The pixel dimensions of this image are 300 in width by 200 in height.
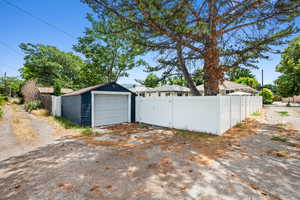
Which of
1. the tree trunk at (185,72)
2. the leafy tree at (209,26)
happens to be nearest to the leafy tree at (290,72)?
the leafy tree at (209,26)

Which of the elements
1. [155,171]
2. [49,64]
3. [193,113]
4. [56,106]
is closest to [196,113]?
[193,113]

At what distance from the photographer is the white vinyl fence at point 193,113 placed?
5.34m

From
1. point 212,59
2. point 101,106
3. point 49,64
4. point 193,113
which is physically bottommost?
point 193,113

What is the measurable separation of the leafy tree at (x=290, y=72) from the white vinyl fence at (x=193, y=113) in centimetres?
1662

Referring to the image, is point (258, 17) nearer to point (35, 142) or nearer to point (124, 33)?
point (124, 33)

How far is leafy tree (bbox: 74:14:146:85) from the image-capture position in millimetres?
13823

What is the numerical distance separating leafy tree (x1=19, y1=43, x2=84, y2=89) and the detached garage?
17.0 meters

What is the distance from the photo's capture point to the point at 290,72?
58.6ft

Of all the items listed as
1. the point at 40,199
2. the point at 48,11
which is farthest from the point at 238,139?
the point at 48,11

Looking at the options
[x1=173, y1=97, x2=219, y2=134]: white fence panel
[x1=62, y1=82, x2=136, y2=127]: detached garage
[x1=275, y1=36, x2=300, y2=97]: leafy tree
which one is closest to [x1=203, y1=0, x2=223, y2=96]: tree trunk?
[x1=173, y1=97, x2=219, y2=134]: white fence panel

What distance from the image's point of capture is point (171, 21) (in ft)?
14.7

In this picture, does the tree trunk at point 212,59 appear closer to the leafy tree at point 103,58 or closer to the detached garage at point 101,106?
the detached garage at point 101,106

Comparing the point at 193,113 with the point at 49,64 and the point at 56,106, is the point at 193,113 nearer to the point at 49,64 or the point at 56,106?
the point at 56,106

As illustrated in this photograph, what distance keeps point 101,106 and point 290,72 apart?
24037 millimetres
